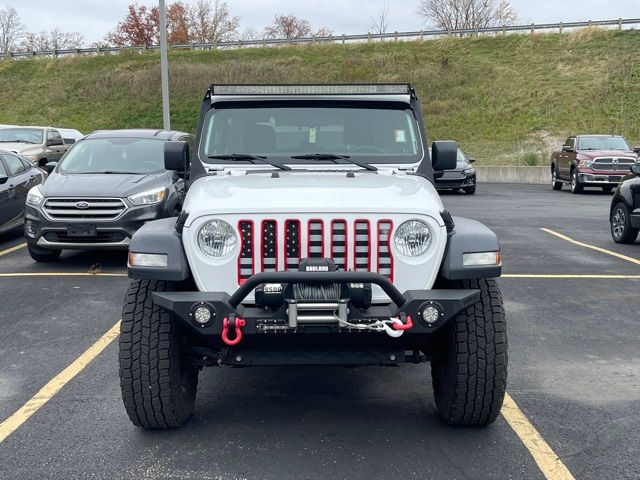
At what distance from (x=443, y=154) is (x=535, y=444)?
2.20 meters

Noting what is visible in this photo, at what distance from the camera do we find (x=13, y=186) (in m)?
11.8

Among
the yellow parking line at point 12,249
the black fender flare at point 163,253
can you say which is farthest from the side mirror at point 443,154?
the yellow parking line at point 12,249

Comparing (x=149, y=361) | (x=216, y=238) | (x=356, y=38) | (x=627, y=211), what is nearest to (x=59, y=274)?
(x=149, y=361)

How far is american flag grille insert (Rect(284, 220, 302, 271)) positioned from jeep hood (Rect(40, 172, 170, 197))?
590 cm

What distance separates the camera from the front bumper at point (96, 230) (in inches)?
365

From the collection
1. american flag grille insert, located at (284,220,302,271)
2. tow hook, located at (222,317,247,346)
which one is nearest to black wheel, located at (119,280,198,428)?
tow hook, located at (222,317,247,346)

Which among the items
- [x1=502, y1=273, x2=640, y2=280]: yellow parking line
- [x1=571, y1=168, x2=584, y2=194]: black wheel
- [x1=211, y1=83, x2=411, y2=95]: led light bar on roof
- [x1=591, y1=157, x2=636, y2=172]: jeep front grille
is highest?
[x1=211, y1=83, x2=411, y2=95]: led light bar on roof

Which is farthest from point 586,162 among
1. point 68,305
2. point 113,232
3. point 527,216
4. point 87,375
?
point 87,375

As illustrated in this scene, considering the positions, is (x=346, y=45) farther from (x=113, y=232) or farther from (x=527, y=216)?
(x=113, y=232)

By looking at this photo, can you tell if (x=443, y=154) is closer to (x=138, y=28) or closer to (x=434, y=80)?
(x=434, y=80)

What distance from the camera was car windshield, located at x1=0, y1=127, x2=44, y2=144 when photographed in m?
19.6

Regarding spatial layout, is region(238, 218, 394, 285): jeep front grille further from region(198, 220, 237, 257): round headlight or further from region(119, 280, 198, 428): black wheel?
region(119, 280, 198, 428): black wheel

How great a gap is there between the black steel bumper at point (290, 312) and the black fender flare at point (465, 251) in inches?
8.5

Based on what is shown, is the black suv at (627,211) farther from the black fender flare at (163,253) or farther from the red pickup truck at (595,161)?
the red pickup truck at (595,161)
